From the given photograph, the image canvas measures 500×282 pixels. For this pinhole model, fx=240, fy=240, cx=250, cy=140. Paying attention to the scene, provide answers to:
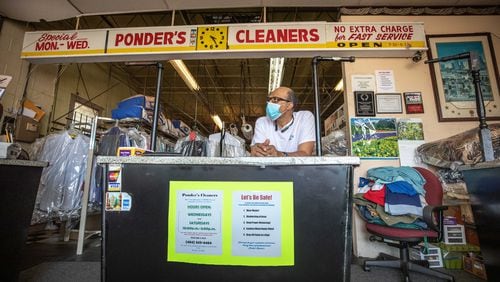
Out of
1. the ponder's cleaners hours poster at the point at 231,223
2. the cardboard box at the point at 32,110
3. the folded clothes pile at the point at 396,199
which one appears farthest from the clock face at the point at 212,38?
the cardboard box at the point at 32,110

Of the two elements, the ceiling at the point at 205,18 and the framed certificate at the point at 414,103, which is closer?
the framed certificate at the point at 414,103

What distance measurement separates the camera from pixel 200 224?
100cm

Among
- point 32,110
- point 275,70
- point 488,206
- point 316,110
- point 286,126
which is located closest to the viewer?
point 316,110

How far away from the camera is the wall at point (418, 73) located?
2756 millimetres

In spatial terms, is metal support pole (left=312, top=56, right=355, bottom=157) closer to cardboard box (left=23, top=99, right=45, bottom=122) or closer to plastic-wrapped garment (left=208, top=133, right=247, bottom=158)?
plastic-wrapped garment (left=208, top=133, right=247, bottom=158)

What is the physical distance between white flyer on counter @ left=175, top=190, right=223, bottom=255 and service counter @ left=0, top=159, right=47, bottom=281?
1310 millimetres

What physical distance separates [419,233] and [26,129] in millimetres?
4816

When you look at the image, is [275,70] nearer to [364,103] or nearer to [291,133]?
[364,103]

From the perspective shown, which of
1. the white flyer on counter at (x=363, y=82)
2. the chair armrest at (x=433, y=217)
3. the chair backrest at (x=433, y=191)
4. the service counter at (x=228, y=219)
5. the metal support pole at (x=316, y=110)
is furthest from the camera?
the white flyer on counter at (x=363, y=82)

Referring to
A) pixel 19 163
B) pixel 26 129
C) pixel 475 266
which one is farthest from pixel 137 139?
pixel 475 266

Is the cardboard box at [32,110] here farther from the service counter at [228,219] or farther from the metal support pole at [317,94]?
the metal support pole at [317,94]

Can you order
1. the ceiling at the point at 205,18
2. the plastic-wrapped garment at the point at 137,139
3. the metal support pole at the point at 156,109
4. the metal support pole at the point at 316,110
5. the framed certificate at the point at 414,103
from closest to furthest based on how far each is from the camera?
1. the metal support pole at the point at 316,110
2. the metal support pole at the point at 156,109
3. the framed certificate at the point at 414,103
4. the ceiling at the point at 205,18
5. the plastic-wrapped garment at the point at 137,139

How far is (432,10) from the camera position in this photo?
10.4ft

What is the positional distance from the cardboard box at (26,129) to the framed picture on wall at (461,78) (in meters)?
5.44
